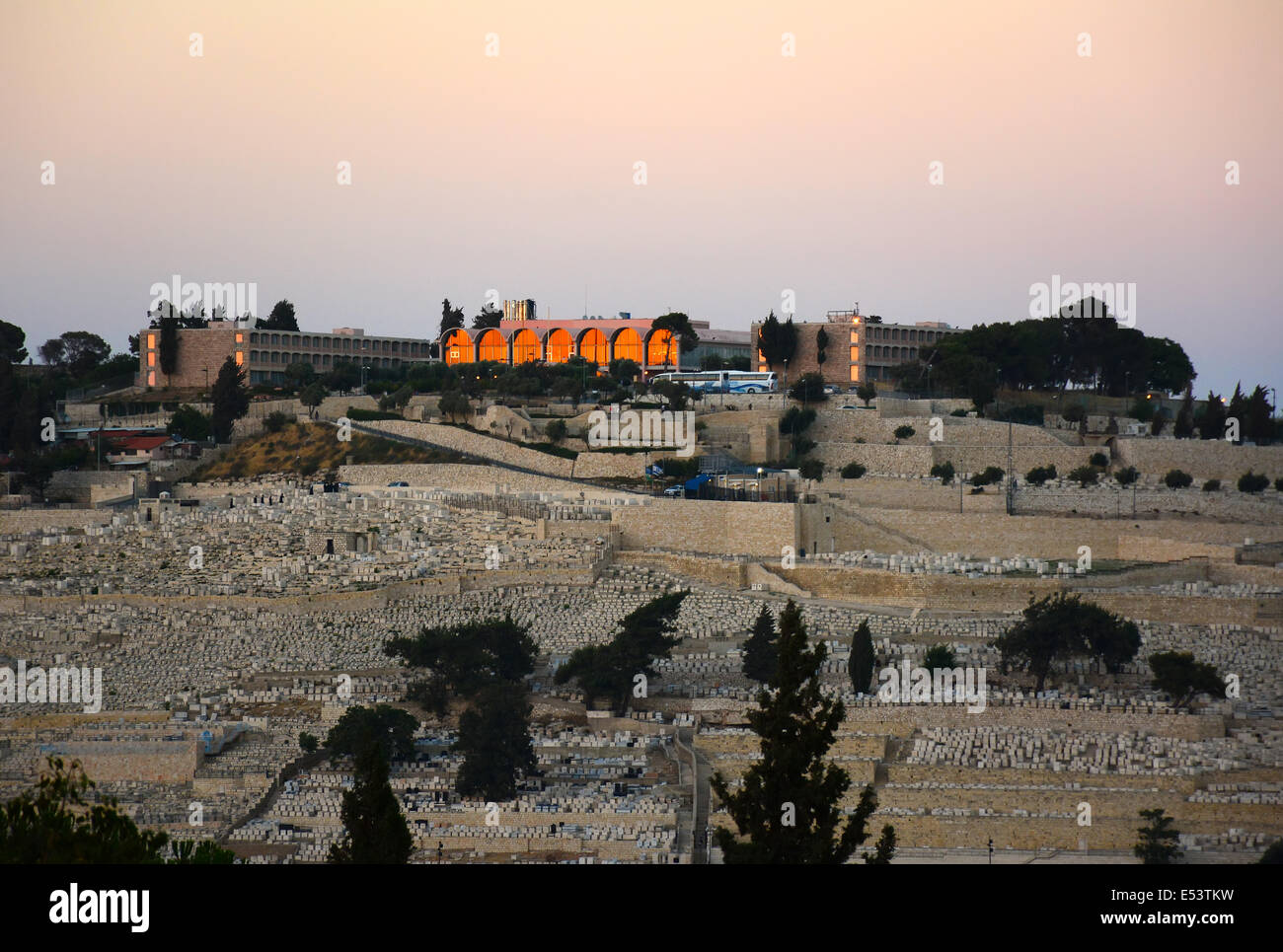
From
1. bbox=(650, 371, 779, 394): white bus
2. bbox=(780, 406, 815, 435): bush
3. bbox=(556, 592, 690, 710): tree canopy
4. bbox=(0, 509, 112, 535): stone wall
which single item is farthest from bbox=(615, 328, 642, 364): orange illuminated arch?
bbox=(556, 592, 690, 710): tree canopy

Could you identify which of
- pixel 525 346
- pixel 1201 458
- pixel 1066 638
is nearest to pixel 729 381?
pixel 525 346

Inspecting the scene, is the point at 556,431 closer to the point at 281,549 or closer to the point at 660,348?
the point at 281,549

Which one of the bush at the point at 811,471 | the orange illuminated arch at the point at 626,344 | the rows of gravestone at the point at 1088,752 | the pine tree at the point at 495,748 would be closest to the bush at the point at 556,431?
the bush at the point at 811,471

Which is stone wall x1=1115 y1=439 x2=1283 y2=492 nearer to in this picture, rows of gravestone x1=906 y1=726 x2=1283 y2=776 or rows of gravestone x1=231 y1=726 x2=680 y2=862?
rows of gravestone x1=906 y1=726 x2=1283 y2=776

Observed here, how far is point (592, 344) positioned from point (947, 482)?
23.8 meters

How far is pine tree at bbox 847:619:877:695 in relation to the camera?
30.6 metres

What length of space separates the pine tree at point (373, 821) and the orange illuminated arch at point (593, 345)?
45.3 meters

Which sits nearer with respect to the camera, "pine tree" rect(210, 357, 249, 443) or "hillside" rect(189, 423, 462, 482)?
"hillside" rect(189, 423, 462, 482)

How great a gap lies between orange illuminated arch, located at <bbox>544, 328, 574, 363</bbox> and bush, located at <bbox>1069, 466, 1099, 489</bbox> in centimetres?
2471

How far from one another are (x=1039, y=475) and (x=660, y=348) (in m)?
22.5

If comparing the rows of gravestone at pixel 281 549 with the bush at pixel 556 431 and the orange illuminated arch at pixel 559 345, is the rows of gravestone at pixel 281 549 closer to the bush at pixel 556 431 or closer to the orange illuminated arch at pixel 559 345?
the bush at pixel 556 431

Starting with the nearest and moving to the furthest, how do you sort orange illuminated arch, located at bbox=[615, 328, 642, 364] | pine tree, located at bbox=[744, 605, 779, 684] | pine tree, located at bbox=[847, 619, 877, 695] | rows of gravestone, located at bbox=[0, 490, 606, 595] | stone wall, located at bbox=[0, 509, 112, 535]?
pine tree, located at bbox=[847, 619, 877, 695], pine tree, located at bbox=[744, 605, 779, 684], rows of gravestone, located at bbox=[0, 490, 606, 595], stone wall, located at bbox=[0, 509, 112, 535], orange illuminated arch, located at bbox=[615, 328, 642, 364]

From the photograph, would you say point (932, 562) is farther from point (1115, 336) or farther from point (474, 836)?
point (1115, 336)

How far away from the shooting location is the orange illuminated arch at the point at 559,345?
66637 millimetres
